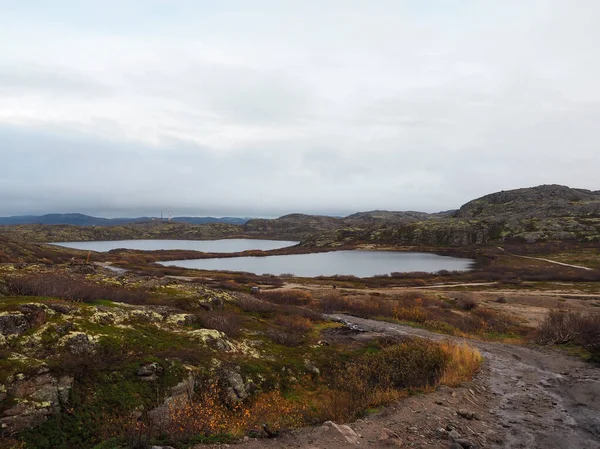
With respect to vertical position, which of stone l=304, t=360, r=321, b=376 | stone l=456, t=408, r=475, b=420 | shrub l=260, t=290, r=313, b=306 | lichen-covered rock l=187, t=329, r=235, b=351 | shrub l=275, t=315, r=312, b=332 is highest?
lichen-covered rock l=187, t=329, r=235, b=351

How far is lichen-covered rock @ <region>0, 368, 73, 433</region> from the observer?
7445 millimetres

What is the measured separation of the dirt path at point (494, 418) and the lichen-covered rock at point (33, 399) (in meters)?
4.78

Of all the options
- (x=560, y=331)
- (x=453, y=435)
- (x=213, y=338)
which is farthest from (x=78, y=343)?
(x=560, y=331)

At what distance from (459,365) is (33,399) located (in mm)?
15318

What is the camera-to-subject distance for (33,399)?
800 cm

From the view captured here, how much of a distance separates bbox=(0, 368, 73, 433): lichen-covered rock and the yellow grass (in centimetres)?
1278

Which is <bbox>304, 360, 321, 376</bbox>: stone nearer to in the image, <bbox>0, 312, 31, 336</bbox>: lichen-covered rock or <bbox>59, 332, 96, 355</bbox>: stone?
<bbox>59, 332, 96, 355</bbox>: stone

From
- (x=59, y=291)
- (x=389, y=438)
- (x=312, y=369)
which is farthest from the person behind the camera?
(x=59, y=291)

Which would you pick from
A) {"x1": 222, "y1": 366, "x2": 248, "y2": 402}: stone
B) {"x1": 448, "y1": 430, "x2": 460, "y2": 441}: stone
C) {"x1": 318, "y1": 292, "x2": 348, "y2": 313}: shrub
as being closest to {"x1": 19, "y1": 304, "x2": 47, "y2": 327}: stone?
{"x1": 222, "y1": 366, "x2": 248, "y2": 402}: stone

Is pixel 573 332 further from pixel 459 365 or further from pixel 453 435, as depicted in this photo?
pixel 453 435

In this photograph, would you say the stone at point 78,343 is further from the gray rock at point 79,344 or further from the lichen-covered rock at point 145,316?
the lichen-covered rock at point 145,316

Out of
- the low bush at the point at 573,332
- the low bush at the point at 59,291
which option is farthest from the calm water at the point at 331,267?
the low bush at the point at 59,291

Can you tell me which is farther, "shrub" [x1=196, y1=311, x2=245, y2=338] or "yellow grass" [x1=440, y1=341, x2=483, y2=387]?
"shrub" [x1=196, y1=311, x2=245, y2=338]

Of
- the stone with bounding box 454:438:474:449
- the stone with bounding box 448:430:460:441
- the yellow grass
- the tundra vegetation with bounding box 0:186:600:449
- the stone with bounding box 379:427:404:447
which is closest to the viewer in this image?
the tundra vegetation with bounding box 0:186:600:449
